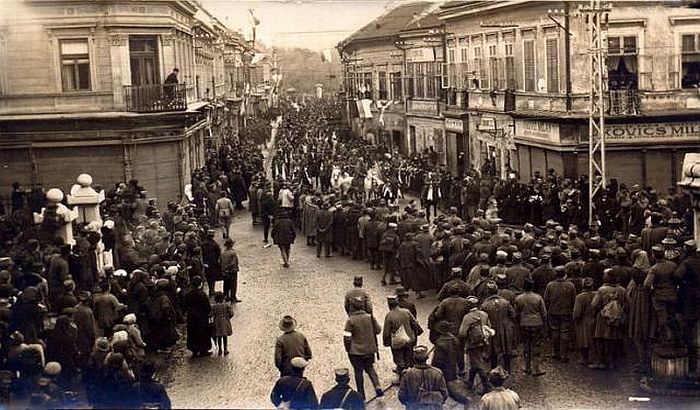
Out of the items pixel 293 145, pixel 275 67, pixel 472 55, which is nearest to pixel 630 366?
pixel 472 55

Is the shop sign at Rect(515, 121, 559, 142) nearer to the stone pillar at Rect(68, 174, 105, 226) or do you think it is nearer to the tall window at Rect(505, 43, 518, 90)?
the tall window at Rect(505, 43, 518, 90)

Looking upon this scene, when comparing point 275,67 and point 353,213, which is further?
point 275,67

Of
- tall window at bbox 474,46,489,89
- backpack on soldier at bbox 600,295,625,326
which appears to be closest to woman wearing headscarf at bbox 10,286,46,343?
backpack on soldier at bbox 600,295,625,326

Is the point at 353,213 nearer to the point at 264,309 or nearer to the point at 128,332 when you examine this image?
the point at 264,309

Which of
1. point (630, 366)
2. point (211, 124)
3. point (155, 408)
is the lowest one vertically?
point (630, 366)

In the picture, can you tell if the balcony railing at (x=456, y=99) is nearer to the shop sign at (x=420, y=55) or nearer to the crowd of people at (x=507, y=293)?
the shop sign at (x=420, y=55)

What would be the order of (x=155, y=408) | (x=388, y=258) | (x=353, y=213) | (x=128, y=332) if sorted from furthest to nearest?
(x=353, y=213)
(x=388, y=258)
(x=128, y=332)
(x=155, y=408)

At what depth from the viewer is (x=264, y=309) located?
16.4 meters

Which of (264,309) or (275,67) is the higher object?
(275,67)

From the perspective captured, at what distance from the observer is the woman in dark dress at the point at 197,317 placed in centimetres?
1373

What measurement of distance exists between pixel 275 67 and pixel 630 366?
35061 millimetres

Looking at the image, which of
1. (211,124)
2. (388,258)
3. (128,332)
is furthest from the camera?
(211,124)

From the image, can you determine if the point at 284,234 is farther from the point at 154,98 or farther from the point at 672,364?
the point at 672,364

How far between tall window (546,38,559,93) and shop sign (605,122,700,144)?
2.39 m
